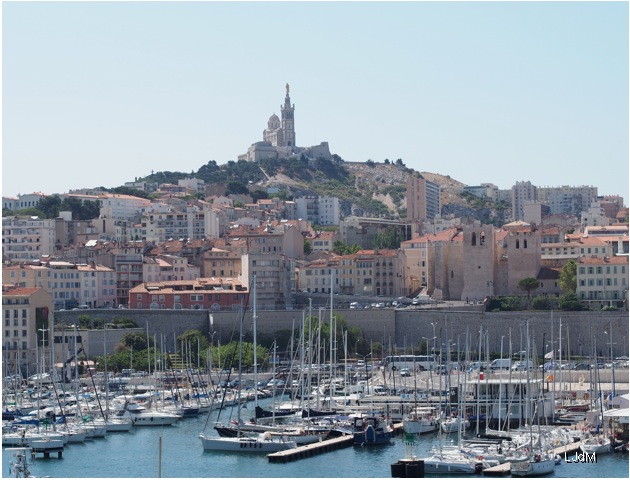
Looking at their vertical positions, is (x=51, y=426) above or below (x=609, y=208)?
below

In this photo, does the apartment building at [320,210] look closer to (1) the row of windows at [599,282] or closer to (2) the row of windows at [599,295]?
(1) the row of windows at [599,282]

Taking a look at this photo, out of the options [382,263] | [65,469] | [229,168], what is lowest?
[65,469]

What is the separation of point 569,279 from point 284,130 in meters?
84.2

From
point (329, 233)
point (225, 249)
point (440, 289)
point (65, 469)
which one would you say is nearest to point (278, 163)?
point (329, 233)

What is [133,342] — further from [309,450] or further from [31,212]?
[31,212]

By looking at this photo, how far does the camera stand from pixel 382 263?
7700 cm

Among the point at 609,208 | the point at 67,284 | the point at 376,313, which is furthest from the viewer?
the point at 609,208

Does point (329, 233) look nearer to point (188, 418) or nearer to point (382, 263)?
point (382, 263)

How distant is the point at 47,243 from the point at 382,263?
2033cm

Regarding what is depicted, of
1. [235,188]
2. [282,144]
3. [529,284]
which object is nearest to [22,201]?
[235,188]

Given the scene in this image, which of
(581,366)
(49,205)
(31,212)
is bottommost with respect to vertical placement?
(581,366)

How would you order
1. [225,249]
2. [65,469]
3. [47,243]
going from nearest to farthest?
[65,469]
[225,249]
[47,243]

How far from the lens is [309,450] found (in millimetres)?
39531

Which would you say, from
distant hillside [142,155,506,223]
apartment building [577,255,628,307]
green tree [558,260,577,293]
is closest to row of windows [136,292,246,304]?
green tree [558,260,577,293]
